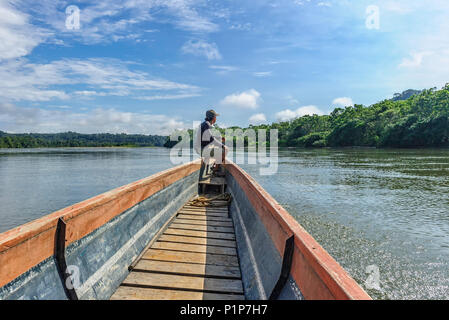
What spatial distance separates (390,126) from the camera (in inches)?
→ 1993

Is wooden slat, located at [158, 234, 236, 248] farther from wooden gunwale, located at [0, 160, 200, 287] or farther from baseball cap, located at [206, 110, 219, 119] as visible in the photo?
baseball cap, located at [206, 110, 219, 119]

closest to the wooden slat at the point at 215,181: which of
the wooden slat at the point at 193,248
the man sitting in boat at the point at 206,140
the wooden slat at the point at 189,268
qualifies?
the man sitting in boat at the point at 206,140

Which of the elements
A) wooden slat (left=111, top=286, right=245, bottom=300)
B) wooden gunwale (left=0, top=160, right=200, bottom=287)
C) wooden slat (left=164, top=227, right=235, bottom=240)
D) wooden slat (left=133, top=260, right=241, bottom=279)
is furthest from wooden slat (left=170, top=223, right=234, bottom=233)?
wooden slat (left=111, top=286, right=245, bottom=300)

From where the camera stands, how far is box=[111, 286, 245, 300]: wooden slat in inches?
90.5

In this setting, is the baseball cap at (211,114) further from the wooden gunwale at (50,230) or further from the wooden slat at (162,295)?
the wooden slat at (162,295)

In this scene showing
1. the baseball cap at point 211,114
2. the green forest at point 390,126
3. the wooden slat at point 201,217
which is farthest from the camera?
the green forest at point 390,126

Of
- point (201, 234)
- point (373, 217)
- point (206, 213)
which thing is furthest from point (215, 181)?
point (373, 217)

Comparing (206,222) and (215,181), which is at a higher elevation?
(215,181)

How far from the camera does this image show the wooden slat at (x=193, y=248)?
3336 mm

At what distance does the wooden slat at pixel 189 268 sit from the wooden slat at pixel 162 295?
322mm

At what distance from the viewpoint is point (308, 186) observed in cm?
1441

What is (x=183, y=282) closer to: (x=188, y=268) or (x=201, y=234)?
(x=188, y=268)

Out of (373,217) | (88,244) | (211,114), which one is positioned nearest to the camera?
(88,244)
